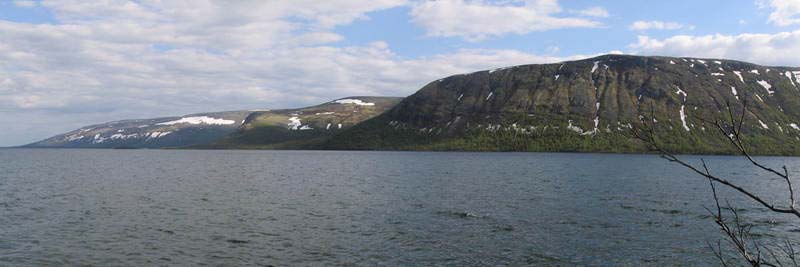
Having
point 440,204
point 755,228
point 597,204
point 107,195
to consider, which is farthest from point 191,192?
point 755,228

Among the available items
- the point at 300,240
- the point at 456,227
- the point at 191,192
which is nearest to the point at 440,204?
the point at 456,227

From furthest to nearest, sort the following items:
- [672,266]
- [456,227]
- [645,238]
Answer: [456,227] < [645,238] < [672,266]

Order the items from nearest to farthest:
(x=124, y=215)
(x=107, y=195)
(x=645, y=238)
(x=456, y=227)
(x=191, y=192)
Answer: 1. (x=645, y=238)
2. (x=456, y=227)
3. (x=124, y=215)
4. (x=107, y=195)
5. (x=191, y=192)

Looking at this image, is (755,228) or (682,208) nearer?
(755,228)

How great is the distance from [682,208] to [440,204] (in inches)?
1122

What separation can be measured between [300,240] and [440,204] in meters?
26.3

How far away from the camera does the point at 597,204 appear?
66.7 meters

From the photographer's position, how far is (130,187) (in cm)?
8806

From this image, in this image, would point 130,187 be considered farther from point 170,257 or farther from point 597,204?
point 597,204

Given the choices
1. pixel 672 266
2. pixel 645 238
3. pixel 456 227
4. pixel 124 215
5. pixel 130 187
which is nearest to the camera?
pixel 672 266

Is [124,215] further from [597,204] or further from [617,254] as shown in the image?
[597,204]

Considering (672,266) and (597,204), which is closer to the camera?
(672,266)

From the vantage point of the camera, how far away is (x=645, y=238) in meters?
44.9

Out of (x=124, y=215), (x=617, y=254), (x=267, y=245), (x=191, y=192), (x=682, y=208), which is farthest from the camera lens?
(x=191, y=192)
